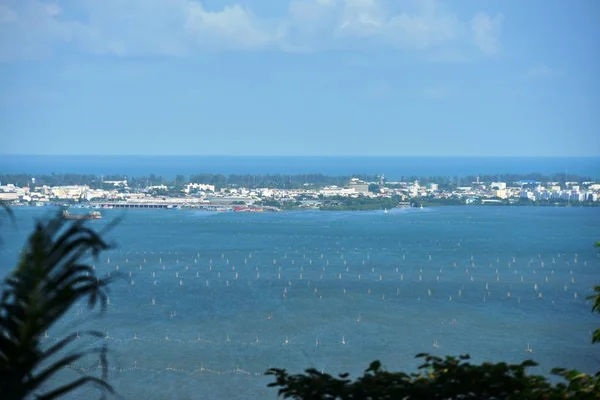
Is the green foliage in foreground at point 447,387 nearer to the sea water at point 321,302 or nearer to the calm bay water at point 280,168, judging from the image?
the sea water at point 321,302

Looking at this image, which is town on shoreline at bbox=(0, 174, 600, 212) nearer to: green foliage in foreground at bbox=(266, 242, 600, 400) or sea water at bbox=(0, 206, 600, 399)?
sea water at bbox=(0, 206, 600, 399)

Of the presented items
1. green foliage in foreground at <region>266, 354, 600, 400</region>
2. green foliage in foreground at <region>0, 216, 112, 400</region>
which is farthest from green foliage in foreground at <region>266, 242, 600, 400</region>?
green foliage in foreground at <region>0, 216, 112, 400</region>

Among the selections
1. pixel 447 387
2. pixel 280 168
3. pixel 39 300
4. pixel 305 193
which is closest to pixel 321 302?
pixel 447 387

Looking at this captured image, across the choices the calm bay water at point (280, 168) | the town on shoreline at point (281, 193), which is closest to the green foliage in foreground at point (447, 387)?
the town on shoreline at point (281, 193)

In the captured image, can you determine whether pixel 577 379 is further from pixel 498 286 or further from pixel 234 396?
pixel 498 286

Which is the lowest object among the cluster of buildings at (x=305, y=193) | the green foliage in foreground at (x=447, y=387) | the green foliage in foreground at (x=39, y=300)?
the cluster of buildings at (x=305, y=193)

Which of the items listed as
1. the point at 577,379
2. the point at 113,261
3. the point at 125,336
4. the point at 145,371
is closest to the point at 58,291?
the point at 577,379
